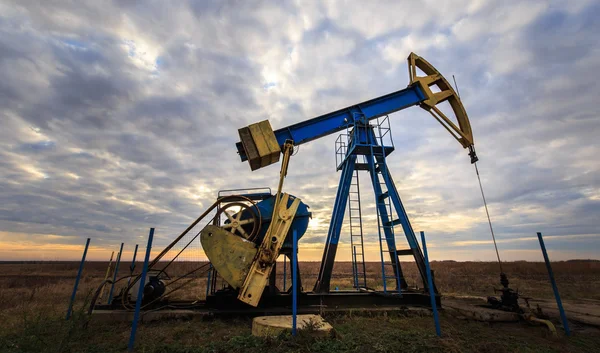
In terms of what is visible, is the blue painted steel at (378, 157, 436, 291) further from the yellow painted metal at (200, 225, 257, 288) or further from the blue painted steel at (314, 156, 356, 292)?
the yellow painted metal at (200, 225, 257, 288)

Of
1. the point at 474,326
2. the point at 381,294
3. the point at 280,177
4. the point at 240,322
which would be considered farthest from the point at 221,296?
the point at 474,326

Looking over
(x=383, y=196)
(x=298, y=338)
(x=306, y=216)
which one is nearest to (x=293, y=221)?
(x=306, y=216)

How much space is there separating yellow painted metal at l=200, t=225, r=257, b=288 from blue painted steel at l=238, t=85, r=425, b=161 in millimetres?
1971

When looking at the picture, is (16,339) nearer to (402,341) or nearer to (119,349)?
(119,349)

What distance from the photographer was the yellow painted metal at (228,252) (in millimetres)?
5570

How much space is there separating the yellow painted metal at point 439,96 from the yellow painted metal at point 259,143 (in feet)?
16.0

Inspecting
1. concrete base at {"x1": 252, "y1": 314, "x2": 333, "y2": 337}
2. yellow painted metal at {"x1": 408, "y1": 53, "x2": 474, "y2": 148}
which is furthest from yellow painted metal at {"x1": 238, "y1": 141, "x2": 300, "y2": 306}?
yellow painted metal at {"x1": 408, "y1": 53, "x2": 474, "y2": 148}

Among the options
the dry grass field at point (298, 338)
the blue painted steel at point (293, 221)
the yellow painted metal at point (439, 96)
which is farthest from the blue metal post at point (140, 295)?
the yellow painted metal at point (439, 96)

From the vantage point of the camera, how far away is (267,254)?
223 inches

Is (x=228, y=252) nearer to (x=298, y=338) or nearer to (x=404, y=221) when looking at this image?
(x=298, y=338)

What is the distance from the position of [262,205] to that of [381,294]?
3522mm

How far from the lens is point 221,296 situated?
6.38 metres

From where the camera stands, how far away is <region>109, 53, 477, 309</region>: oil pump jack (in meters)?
5.71

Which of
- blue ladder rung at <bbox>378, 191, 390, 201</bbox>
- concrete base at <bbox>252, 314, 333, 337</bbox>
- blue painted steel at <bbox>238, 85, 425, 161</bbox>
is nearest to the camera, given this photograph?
concrete base at <bbox>252, 314, 333, 337</bbox>
